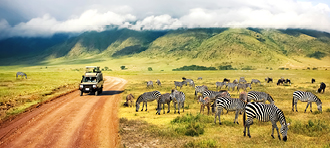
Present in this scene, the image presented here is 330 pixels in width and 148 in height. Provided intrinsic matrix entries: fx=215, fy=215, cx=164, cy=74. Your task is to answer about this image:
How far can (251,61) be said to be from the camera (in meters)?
173

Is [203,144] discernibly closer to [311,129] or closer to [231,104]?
[231,104]

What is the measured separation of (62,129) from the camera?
15078 millimetres

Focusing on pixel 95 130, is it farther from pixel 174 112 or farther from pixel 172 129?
pixel 174 112

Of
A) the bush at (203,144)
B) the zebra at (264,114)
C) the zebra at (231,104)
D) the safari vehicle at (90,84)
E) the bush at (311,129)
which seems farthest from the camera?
the safari vehicle at (90,84)

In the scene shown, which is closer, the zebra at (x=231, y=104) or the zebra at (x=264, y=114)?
the zebra at (x=264, y=114)

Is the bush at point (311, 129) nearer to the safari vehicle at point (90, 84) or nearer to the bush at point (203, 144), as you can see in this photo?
the bush at point (203, 144)

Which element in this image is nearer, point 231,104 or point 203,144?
point 203,144

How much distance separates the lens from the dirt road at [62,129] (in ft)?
41.5

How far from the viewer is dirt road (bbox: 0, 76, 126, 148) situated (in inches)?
498

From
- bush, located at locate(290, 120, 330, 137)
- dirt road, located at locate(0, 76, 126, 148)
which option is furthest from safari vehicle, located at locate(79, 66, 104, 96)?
bush, located at locate(290, 120, 330, 137)

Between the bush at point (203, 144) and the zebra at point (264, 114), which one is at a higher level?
the zebra at point (264, 114)

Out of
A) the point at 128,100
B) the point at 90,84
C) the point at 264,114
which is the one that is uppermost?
the point at 90,84

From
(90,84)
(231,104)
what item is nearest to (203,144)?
(231,104)

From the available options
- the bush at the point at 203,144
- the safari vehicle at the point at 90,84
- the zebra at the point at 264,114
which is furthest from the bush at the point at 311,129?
the safari vehicle at the point at 90,84
